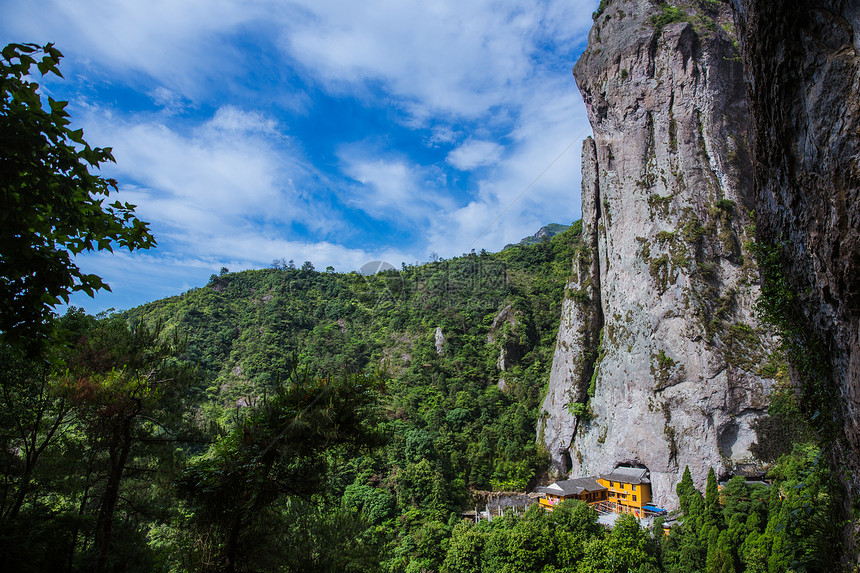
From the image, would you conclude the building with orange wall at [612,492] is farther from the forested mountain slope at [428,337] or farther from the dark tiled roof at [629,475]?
the forested mountain slope at [428,337]

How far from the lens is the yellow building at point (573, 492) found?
2267 centimetres

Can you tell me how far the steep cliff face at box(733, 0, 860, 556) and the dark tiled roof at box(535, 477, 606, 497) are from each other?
2206cm

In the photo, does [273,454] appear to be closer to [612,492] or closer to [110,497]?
[110,497]

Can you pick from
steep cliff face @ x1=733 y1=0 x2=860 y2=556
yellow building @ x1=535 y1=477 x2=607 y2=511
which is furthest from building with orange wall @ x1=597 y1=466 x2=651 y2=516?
steep cliff face @ x1=733 y1=0 x2=860 y2=556

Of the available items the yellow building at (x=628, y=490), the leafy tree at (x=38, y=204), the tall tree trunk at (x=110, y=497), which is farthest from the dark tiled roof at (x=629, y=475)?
the leafy tree at (x=38, y=204)

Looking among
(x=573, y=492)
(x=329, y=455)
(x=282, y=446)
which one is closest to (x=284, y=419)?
(x=282, y=446)

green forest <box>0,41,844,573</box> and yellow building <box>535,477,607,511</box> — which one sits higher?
green forest <box>0,41,844,573</box>

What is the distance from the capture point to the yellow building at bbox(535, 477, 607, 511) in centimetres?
2267

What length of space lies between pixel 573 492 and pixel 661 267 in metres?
14.5

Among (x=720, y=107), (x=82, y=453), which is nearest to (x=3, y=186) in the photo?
(x=82, y=453)

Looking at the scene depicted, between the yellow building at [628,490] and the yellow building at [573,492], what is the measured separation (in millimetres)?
483

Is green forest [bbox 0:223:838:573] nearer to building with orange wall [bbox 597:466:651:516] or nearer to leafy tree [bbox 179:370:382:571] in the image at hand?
leafy tree [bbox 179:370:382:571]

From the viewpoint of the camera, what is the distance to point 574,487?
23.5 m

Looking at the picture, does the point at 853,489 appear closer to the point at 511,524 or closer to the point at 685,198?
the point at 511,524
